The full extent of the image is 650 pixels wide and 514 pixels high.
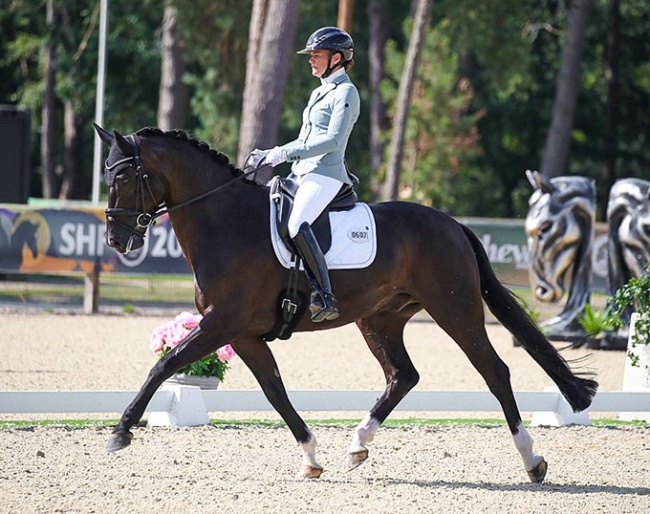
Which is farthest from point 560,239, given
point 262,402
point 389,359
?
point 389,359

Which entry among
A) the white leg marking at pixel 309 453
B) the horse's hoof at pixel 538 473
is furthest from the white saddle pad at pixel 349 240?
the horse's hoof at pixel 538 473

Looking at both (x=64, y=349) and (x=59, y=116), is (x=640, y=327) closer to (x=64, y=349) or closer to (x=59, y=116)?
(x=64, y=349)

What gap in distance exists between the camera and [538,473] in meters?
7.01

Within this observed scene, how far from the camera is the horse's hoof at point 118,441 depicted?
20.8 feet

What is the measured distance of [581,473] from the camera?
24.3ft

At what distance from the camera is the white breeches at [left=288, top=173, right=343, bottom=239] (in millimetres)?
6852

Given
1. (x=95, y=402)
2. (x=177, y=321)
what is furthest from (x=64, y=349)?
(x=95, y=402)

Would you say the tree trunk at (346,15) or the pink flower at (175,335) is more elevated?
the tree trunk at (346,15)

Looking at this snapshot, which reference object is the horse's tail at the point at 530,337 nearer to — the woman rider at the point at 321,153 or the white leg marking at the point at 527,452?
the white leg marking at the point at 527,452

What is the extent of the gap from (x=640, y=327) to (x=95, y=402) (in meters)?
4.59

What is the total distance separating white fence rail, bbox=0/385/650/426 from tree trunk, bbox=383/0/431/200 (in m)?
15.4

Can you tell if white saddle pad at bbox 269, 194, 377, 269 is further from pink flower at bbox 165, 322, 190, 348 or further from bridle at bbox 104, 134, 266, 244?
pink flower at bbox 165, 322, 190, 348

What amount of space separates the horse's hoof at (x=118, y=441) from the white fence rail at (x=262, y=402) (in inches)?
76.2

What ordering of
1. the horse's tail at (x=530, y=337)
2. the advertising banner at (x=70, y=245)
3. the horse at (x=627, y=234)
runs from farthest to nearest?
the advertising banner at (x=70, y=245) → the horse at (x=627, y=234) → the horse's tail at (x=530, y=337)
